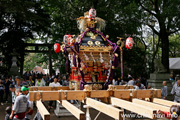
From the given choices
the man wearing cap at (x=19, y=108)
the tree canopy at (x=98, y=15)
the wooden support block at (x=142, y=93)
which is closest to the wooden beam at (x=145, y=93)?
the wooden support block at (x=142, y=93)

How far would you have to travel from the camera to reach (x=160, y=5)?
18.6 m

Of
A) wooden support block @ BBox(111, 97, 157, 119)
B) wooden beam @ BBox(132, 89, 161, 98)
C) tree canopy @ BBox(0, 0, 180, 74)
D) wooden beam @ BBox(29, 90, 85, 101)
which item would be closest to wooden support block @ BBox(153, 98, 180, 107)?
wooden beam @ BBox(132, 89, 161, 98)

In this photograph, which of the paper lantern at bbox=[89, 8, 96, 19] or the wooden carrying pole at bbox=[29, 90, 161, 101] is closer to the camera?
the wooden carrying pole at bbox=[29, 90, 161, 101]

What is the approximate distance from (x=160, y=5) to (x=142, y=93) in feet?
50.3

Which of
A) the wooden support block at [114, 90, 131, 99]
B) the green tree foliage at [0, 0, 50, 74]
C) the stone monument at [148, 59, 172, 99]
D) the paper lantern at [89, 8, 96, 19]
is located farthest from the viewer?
the green tree foliage at [0, 0, 50, 74]

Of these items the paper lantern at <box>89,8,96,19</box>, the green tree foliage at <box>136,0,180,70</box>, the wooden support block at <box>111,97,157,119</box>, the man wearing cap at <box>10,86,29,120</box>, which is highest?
the green tree foliage at <box>136,0,180,70</box>

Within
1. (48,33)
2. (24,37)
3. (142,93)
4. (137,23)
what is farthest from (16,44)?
(142,93)

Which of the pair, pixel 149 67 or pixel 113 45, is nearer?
pixel 113 45

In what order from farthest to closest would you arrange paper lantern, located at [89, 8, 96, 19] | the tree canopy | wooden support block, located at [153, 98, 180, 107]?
the tree canopy → paper lantern, located at [89, 8, 96, 19] → wooden support block, located at [153, 98, 180, 107]

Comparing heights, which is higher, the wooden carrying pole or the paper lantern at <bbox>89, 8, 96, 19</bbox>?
the paper lantern at <bbox>89, 8, 96, 19</bbox>

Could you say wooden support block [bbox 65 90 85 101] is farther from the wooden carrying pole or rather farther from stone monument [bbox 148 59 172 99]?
stone monument [bbox 148 59 172 99]

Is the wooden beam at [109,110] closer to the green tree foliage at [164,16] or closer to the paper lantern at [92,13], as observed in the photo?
the paper lantern at [92,13]

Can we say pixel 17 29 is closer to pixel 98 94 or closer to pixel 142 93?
pixel 98 94

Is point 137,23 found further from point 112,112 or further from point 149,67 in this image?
point 112,112
